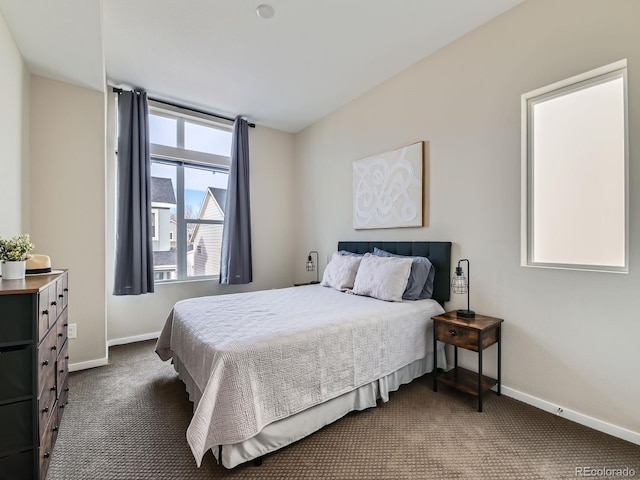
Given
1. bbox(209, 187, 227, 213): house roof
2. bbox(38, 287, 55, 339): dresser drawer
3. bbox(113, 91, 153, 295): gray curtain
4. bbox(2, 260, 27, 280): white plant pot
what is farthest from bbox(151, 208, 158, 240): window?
bbox(38, 287, 55, 339): dresser drawer

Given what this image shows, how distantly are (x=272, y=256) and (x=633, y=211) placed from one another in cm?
390

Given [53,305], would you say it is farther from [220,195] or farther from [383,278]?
[220,195]

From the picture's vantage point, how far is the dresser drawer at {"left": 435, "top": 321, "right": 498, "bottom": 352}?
2094mm

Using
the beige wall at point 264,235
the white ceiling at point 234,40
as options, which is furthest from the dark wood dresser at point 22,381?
the beige wall at point 264,235

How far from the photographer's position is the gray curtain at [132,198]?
328 centimetres

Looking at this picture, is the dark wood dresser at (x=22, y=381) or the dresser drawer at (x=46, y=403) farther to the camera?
the dresser drawer at (x=46, y=403)

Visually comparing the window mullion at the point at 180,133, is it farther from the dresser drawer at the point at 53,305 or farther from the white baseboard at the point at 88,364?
the dresser drawer at the point at 53,305

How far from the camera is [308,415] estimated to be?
178 centimetres

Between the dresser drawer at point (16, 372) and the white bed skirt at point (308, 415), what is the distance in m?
0.80

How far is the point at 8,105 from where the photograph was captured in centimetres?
202

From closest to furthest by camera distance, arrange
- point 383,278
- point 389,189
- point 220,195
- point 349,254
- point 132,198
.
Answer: point 383,278, point 389,189, point 132,198, point 349,254, point 220,195

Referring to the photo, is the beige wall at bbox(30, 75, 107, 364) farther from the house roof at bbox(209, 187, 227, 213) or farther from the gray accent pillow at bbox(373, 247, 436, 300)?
the gray accent pillow at bbox(373, 247, 436, 300)

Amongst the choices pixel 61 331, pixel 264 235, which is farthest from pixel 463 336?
pixel 264 235

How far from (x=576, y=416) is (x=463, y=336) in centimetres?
80
